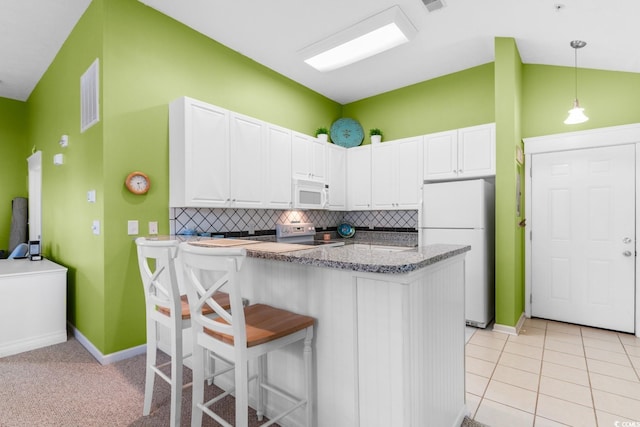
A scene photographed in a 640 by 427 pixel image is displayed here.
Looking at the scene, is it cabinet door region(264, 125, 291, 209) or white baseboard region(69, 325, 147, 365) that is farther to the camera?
cabinet door region(264, 125, 291, 209)

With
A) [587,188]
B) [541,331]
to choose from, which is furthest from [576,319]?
[587,188]

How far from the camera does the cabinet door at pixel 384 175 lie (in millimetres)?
4461

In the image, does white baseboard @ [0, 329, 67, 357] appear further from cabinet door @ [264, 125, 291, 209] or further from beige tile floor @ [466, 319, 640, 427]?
beige tile floor @ [466, 319, 640, 427]

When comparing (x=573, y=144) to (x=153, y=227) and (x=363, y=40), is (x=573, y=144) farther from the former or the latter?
(x=153, y=227)

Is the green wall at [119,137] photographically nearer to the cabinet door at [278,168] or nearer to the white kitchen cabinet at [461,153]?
the cabinet door at [278,168]

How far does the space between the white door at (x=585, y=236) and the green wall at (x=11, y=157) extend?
7347mm

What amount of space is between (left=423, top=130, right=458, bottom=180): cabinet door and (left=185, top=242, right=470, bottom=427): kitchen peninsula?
7.79ft

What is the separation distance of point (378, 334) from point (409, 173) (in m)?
3.27

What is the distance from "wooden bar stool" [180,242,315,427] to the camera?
134cm

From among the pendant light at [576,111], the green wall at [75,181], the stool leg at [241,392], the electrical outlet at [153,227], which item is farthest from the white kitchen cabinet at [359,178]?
the stool leg at [241,392]

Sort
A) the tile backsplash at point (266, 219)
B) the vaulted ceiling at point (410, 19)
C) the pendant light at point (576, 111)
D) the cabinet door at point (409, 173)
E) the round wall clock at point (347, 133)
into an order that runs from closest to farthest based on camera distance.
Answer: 1. the vaulted ceiling at point (410, 19)
2. the pendant light at point (576, 111)
3. the tile backsplash at point (266, 219)
4. the cabinet door at point (409, 173)
5. the round wall clock at point (347, 133)

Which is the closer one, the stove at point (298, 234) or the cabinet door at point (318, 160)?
the stove at point (298, 234)

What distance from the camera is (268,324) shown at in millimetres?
1561

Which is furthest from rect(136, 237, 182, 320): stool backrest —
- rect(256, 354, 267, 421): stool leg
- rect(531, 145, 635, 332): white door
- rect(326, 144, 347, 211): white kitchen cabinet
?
rect(531, 145, 635, 332): white door
